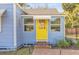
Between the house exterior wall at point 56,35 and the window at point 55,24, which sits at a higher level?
the window at point 55,24

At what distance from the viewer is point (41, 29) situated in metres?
12.0

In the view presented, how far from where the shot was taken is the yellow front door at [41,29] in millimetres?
11812

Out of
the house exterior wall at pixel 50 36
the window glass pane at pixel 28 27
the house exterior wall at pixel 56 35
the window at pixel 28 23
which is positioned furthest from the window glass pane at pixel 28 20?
the house exterior wall at pixel 56 35

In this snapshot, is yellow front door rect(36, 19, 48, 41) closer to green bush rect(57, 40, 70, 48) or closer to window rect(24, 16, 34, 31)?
window rect(24, 16, 34, 31)

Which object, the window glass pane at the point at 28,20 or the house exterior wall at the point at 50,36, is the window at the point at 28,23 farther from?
the house exterior wall at the point at 50,36

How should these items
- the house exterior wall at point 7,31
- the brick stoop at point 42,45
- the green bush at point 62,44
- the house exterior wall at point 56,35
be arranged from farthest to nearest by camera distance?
the house exterior wall at point 56,35 < the brick stoop at point 42,45 < the green bush at point 62,44 < the house exterior wall at point 7,31

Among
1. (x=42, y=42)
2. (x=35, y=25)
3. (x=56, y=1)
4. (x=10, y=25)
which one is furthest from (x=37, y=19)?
(x=56, y=1)

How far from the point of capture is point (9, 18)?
31.1 feet

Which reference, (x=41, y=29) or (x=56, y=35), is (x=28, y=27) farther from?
(x=56, y=35)

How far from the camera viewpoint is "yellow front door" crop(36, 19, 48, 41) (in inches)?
465

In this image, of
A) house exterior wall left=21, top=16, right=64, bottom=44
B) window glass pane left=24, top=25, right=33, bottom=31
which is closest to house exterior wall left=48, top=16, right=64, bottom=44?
house exterior wall left=21, top=16, right=64, bottom=44

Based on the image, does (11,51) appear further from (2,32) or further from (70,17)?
(70,17)

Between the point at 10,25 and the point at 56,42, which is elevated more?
the point at 10,25

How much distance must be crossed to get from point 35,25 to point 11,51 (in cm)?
→ 313
